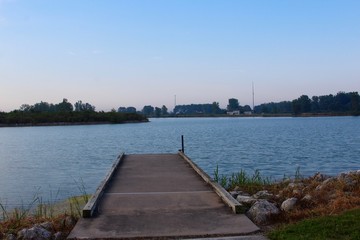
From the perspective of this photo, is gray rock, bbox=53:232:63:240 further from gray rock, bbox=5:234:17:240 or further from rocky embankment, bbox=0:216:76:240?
gray rock, bbox=5:234:17:240

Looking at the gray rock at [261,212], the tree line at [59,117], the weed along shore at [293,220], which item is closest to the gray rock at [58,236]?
the weed along shore at [293,220]

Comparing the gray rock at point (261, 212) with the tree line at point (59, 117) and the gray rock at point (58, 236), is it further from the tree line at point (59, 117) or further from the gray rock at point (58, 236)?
the tree line at point (59, 117)

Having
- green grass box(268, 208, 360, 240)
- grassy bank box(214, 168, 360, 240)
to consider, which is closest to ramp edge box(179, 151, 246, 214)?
grassy bank box(214, 168, 360, 240)

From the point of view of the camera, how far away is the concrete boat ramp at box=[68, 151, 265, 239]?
812 centimetres

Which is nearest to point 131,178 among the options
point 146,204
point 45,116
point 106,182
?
point 106,182

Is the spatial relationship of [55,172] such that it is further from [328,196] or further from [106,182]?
[328,196]

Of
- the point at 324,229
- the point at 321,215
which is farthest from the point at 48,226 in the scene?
the point at 321,215

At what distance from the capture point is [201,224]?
8.66m

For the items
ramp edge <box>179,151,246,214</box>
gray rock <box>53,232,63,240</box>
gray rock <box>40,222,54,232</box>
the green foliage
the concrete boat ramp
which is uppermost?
the green foliage

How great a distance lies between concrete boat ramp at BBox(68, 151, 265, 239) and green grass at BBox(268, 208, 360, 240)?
1.70 ft

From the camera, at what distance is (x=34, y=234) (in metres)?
8.34

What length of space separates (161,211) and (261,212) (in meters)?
2.19

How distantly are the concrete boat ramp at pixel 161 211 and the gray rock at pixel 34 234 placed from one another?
0.59 metres

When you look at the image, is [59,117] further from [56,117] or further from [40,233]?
[40,233]
